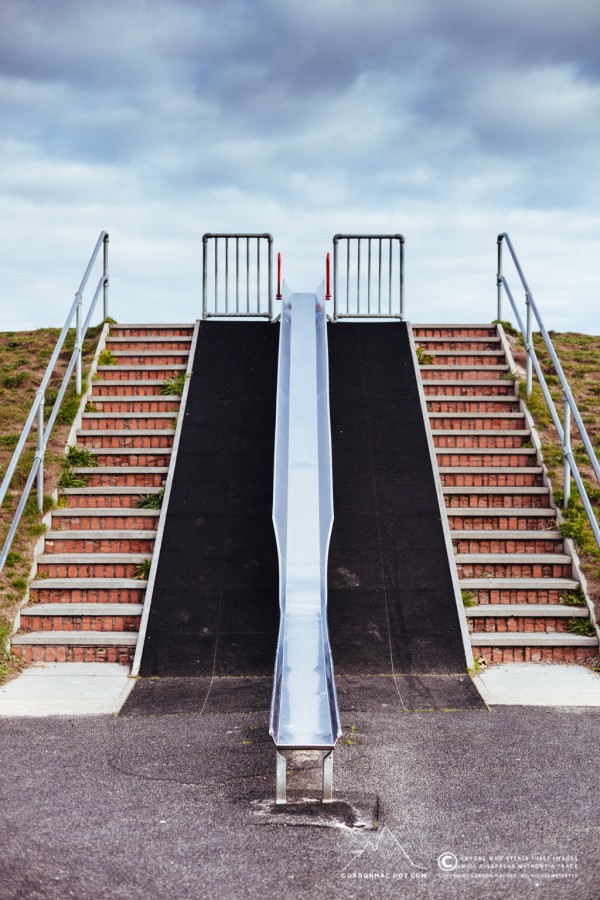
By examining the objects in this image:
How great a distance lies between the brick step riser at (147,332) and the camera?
13.1 meters

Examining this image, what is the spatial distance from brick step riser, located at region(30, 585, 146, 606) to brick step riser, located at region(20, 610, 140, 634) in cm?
32

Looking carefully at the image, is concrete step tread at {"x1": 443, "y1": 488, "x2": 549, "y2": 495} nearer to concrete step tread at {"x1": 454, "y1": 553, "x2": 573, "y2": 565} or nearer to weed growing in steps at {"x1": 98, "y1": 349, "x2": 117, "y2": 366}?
concrete step tread at {"x1": 454, "y1": 553, "x2": 573, "y2": 565}

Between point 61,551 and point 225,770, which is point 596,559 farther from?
point 61,551

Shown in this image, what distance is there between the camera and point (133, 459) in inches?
414

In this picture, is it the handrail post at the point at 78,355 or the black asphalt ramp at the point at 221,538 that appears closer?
the black asphalt ramp at the point at 221,538

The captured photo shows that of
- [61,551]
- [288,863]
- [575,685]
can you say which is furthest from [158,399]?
[288,863]

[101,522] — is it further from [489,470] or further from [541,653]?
[541,653]

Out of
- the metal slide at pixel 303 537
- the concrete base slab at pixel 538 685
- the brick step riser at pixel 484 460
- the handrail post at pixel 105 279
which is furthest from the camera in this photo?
the handrail post at pixel 105 279

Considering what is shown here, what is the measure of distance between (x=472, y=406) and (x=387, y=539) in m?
3.30

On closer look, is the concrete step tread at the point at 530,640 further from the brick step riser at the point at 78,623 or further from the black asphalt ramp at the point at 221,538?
the brick step riser at the point at 78,623

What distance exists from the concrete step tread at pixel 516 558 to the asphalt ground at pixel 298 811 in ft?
8.79

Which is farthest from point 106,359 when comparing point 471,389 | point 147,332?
point 471,389

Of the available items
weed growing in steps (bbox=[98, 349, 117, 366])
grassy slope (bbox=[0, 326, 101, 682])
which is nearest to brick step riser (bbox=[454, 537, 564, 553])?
grassy slope (bbox=[0, 326, 101, 682])

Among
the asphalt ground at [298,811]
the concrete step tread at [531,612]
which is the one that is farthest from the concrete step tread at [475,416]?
the asphalt ground at [298,811]
